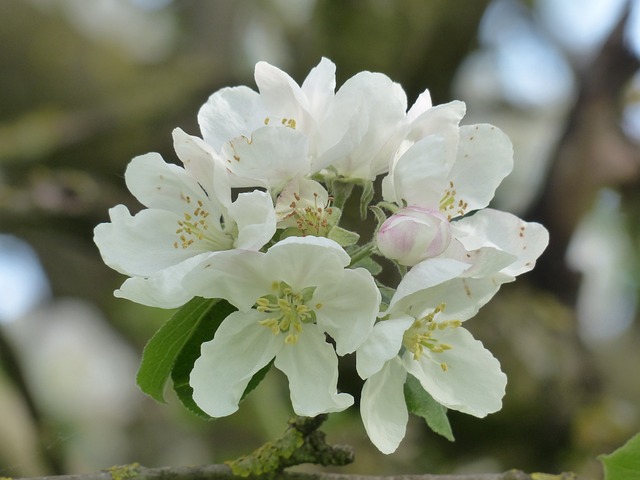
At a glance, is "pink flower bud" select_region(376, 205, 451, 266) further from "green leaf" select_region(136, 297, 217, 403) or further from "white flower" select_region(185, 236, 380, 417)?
"green leaf" select_region(136, 297, 217, 403)

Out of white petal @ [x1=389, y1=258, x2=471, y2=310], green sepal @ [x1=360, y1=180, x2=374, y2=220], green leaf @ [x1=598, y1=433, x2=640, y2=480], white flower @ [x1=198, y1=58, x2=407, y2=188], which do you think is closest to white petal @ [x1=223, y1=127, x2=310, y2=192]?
white flower @ [x1=198, y1=58, x2=407, y2=188]

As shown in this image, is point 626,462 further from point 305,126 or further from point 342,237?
point 305,126

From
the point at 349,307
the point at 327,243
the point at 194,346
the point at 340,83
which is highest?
the point at 327,243

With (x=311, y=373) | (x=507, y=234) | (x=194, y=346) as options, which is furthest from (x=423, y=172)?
(x=194, y=346)

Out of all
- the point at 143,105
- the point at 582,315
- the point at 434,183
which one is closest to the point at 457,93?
the point at 582,315

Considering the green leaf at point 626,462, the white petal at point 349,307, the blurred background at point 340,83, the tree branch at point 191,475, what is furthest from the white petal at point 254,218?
the blurred background at point 340,83

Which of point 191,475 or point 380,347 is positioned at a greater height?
point 380,347

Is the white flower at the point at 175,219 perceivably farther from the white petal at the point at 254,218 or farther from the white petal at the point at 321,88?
the white petal at the point at 321,88
